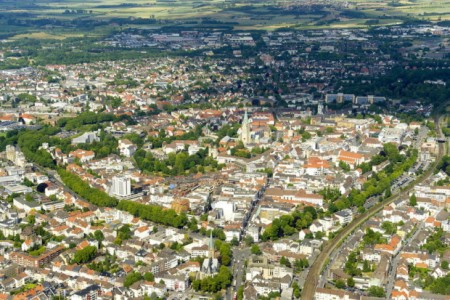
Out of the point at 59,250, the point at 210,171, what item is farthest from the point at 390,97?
the point at 59,250

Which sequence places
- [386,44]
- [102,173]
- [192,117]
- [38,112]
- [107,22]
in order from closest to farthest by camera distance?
1. [102,173]
2. [192,117]
3. [38,112]
4. [386,44]
5. [107,22]

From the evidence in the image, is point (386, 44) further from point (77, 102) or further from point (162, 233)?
point (162, 233)

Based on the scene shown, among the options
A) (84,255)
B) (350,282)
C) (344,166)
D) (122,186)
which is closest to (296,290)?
(350,282)

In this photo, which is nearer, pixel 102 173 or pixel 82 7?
pixel 102 173

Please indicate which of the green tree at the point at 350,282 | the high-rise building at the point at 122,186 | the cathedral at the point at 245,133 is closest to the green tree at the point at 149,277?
the green tree at the point at 350,282

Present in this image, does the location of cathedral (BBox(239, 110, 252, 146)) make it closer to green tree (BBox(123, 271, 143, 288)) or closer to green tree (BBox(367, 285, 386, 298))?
green tree (BBox(123, 271, 143, 288))

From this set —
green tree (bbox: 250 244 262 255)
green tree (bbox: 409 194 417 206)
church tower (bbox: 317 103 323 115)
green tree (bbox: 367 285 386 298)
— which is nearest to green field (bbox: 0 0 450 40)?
church tower (bbox: 317 103 323 115)

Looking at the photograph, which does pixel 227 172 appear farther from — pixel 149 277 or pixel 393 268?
pixel 393 268
